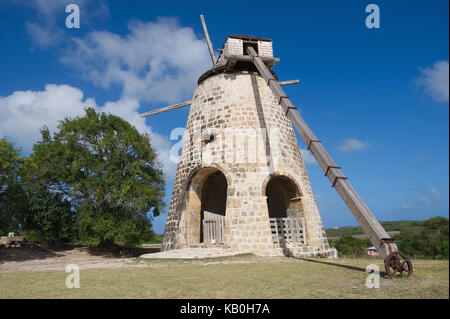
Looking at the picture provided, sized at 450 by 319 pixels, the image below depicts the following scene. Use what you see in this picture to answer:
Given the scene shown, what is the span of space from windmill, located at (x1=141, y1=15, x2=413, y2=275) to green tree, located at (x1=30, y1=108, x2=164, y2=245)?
471 centimetres

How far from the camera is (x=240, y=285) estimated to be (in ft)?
20.6

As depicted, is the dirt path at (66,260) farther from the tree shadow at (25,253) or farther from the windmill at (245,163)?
the windmill at (245,163)

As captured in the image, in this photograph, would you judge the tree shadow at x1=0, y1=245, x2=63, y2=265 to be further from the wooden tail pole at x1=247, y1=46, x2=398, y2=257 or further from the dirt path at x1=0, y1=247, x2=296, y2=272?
the wooden tail pole at x1=247, y1=46, x2=398, y2=257

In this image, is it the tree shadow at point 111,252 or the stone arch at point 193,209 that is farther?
the tree shadow at point 111,252

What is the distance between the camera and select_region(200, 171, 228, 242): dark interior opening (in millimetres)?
16688

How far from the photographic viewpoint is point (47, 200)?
1853cm

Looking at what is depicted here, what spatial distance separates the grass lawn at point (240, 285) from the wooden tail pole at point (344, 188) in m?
0.89

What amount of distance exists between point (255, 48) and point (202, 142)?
6415 mm

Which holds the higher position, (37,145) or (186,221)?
(37,145)

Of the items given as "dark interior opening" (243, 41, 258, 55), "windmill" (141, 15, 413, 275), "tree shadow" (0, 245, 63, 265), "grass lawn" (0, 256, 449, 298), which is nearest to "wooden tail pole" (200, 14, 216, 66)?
"windmill" (141, 15, 413, 275)

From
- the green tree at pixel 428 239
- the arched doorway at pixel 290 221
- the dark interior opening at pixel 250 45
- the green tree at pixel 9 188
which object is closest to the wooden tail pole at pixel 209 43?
the dark interior opening at pixel 250 45

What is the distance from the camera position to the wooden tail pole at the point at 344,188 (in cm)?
734

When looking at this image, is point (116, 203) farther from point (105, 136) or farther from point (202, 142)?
point (202, 142)

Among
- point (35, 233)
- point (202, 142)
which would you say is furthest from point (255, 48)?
point (35, 233)
